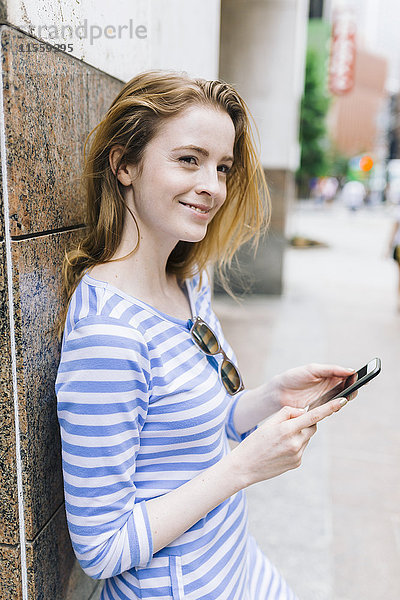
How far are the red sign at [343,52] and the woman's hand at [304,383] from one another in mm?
22656

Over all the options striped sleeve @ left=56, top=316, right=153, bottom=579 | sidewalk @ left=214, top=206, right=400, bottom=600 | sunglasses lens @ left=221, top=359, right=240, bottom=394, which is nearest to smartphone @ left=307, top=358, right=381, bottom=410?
sunglasses lens @ left=221, top=359, right=240, bottom=394

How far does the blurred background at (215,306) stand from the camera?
1169 mm

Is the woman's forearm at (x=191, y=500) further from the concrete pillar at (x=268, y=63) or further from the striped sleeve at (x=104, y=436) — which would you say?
the concrete pillar at (x=268, y=63)

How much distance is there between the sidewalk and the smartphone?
1.48 metres

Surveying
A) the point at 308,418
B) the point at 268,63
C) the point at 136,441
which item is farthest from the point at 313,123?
the point at 136,441

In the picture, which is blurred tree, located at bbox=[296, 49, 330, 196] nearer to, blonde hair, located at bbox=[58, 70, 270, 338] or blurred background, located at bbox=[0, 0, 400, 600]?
blurred background, located at bbox=[0, 0, 400, 600]

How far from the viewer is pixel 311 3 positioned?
59.6 ft

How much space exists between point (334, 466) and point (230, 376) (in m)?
2.44

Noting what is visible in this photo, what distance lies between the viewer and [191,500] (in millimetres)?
1241

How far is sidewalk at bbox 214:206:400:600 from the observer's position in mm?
2738

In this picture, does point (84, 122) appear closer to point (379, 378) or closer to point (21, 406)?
point (21, 406)

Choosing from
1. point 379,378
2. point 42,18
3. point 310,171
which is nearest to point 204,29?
point 42,18

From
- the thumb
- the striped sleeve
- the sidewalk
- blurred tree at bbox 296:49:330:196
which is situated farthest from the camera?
blurred tree at bbox 296:49:330:196

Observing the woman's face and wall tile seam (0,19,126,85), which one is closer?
wall tile seam (0,19,126,85)
